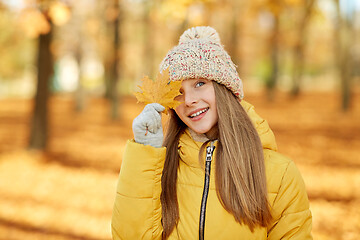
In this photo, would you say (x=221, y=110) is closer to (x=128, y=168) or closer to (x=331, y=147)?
(x=128, y=168)

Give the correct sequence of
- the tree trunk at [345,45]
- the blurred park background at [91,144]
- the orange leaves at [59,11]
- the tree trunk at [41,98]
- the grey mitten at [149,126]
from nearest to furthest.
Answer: the grey mitten at [149,126] → the blurred park background at [91,144] → the orange leaves at [59,11] → the tree trunk at [41,98] → the tree trunk at [345,45]

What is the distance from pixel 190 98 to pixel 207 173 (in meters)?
0.42

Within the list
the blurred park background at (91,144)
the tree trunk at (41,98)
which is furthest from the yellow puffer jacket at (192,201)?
the tree trunk at (41,98)

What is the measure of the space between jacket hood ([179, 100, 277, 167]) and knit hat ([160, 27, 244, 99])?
20 centimetres

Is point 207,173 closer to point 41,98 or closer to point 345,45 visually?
point 41,98

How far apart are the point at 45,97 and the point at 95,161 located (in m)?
2.07

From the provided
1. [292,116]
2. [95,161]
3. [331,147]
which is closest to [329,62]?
[292,116]

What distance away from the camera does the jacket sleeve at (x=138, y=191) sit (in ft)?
5.76

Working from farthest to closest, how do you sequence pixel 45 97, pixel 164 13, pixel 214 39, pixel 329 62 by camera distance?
pixel 329 62, pixel 45 97, pixel 164 13, pixel 214 39

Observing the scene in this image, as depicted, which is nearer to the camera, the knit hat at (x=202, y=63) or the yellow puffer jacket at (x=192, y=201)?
the yellow puffer jacket at (x=192, y=201)

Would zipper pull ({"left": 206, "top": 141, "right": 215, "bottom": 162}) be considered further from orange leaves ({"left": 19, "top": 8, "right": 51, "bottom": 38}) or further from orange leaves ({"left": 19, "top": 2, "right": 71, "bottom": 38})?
orange leaves ({"left": 19, "top": 8, "right": 51, "bottom": 38})

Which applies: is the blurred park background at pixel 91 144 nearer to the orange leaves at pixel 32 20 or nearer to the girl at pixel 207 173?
the orange leaves at pixel 32 20

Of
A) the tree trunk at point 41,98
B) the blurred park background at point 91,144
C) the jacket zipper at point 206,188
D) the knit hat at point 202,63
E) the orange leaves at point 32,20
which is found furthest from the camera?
the tree trunk at point 41,98

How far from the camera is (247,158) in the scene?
1.89 metres
